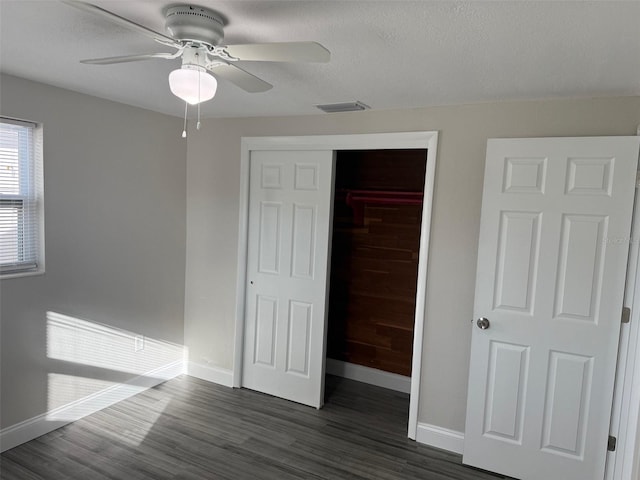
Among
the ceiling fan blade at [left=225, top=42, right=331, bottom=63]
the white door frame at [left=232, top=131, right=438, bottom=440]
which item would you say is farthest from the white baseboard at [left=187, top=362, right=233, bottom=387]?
the ceiling fan blade at [left=225, top=42, right=331, bottom=63]

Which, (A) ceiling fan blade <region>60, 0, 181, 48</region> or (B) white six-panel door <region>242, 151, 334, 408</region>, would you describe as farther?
(B) white six-panel door <region>242, 151, 334, 408</region>

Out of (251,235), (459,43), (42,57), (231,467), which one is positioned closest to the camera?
(459,43)

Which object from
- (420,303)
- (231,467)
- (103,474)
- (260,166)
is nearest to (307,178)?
(260,166)

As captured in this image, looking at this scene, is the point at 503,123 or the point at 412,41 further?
the point at 503,123

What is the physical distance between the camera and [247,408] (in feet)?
11.7

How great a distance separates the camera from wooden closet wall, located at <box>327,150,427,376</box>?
403 cm

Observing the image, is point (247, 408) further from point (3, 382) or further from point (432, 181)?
point (432, 181)

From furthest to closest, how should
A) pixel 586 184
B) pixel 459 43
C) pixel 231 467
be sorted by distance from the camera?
pixel 231 467 → pixel 586 184 → pixel 459 43

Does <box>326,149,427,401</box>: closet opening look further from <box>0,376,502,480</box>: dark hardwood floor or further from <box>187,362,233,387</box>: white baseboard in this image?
<box>187,362,233,387</box>: white baseboard

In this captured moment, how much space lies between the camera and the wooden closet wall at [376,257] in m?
4.03

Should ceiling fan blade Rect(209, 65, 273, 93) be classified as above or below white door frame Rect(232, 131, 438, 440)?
above

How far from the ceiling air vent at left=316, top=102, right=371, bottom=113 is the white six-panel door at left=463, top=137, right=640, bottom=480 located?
94 centimetres

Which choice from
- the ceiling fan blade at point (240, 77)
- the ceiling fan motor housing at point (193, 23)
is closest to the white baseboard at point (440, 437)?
the ceiling fan blade at point (240, 77)

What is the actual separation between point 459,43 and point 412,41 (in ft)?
0.64
